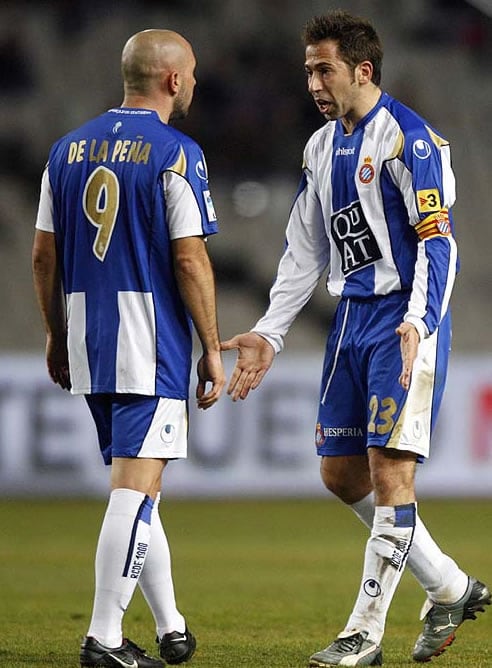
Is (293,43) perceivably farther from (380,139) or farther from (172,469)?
(380,139)

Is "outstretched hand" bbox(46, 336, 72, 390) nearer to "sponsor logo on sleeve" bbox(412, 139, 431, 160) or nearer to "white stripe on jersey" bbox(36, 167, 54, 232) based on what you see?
"white stripe on jersey" bbox(36, 167, 54, 232)

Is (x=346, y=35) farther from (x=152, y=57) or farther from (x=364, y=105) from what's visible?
(x=152, y=57)

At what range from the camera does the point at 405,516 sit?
4.32 metres

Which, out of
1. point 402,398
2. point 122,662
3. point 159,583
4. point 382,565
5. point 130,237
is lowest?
point 122,662

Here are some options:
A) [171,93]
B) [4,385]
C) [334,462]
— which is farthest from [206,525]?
[171,93]

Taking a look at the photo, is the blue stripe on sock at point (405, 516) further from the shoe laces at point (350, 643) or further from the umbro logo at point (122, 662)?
the umbro logo at point (122, 662)

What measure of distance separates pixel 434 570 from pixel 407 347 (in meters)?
0.87

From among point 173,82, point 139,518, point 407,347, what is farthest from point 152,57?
point 139,518

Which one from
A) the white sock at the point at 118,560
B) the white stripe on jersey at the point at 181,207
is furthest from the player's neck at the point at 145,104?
the white sock at the point at 118,560

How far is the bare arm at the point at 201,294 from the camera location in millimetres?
4191

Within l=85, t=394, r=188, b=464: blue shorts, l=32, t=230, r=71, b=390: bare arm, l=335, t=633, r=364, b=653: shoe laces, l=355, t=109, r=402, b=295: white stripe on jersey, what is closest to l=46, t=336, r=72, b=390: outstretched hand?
l=32, t=230, r=71, b=390: bare arm

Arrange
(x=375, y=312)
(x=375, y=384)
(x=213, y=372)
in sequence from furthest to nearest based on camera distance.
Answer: (x=375, y=312)
(x=375, y=384)
(x=213, y=372)

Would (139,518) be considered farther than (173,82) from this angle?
No

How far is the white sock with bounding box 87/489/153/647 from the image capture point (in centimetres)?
410
